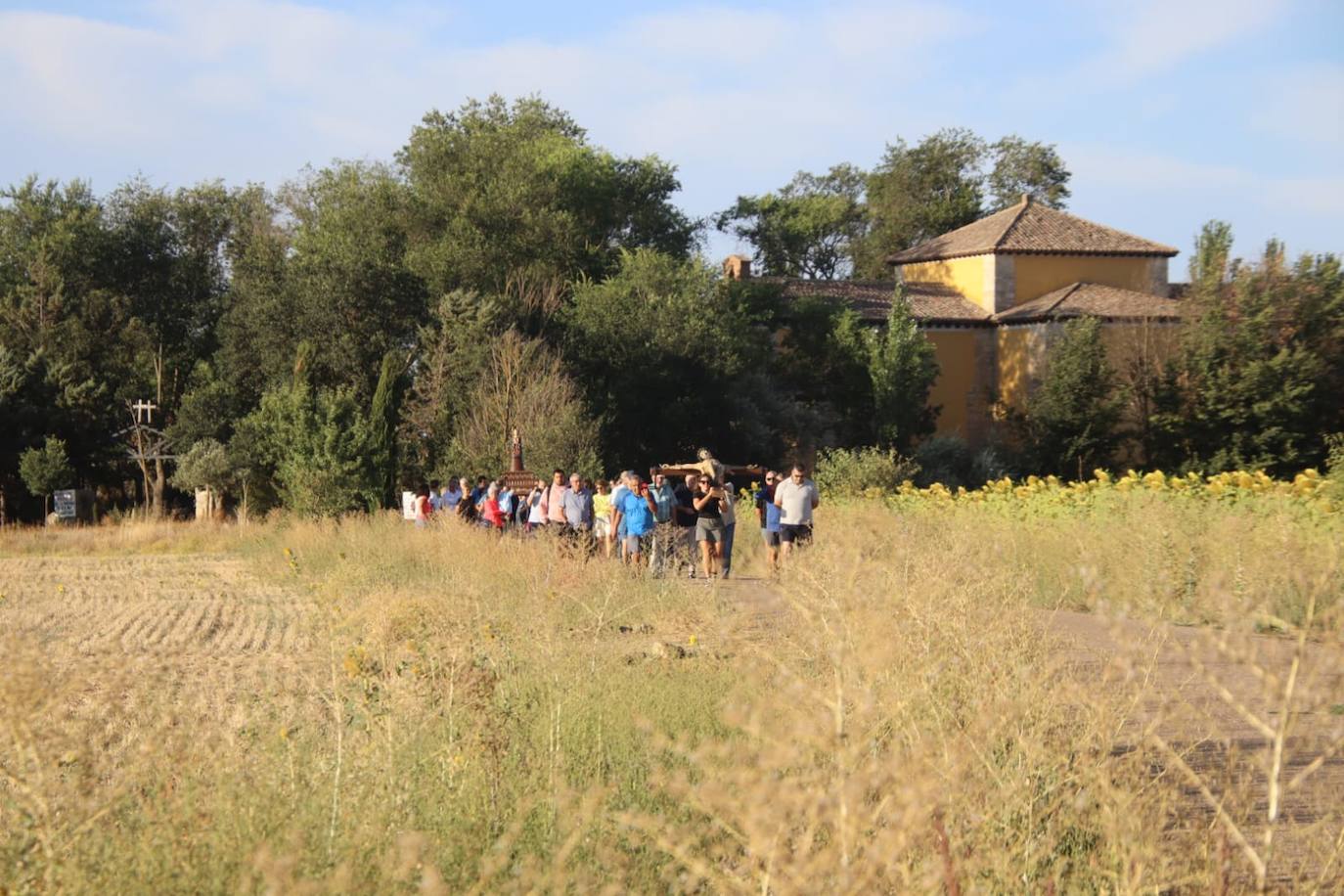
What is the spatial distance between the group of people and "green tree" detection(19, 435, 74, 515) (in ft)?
56.9

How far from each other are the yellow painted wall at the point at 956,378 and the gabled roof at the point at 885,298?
597 mm

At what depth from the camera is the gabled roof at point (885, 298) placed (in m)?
52.1

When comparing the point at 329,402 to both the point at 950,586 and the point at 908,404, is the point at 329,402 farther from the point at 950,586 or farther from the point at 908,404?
the point at 950,586

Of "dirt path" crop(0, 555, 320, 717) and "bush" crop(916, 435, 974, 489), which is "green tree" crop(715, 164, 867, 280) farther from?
"dirt path" crop(0, 555, 320, 717)

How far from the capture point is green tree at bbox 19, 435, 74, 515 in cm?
3578

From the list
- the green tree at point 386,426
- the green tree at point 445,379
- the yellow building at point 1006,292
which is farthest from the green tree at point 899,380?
the green tree at point 386,426

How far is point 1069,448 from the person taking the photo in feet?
137

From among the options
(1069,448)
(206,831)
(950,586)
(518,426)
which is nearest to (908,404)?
(1069,448)

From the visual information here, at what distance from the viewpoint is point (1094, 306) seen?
49.1m

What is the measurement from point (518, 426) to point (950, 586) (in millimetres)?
23836

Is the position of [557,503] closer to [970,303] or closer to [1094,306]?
[1094,306]

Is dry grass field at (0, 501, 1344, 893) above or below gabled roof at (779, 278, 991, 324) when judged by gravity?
below

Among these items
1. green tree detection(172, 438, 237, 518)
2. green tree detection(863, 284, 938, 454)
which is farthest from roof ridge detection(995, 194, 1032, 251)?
green tree detection(172, 438, 237, 518)

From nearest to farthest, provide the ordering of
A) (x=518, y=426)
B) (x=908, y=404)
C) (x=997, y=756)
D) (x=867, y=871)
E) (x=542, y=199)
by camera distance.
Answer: (x=867, y=871) < (x=997, y=756) < (x=518, y=426) < (x=908, y=404) < (x=542, y=199)
